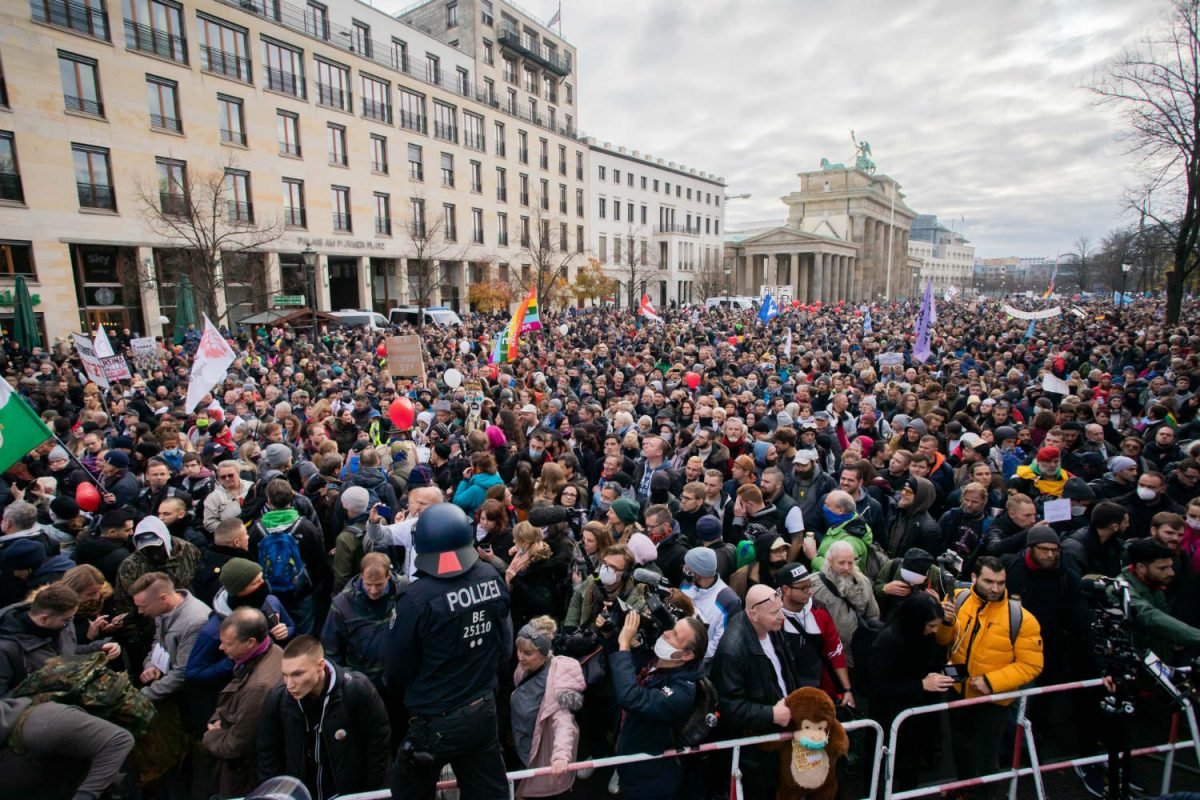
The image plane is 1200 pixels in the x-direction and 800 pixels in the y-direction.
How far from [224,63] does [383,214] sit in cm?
1127

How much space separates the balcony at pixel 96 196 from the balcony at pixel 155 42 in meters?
6.55

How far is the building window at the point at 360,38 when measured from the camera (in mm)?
37219

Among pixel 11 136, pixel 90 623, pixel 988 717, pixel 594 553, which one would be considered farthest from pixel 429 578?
pixel 11 136

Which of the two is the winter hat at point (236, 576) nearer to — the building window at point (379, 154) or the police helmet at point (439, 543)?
the police helmet at point (439, 543)

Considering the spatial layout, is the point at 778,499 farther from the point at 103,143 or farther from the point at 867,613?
the point at 103,143

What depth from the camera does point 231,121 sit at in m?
30.9

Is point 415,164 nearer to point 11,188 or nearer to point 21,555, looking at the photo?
point 11,188

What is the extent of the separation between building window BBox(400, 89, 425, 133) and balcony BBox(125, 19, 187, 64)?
1348cm

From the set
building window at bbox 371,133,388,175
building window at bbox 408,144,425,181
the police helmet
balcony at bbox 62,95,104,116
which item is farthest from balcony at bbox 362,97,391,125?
the police helmet

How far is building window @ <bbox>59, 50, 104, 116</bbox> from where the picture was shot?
981 inches

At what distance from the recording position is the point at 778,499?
5.73 meters

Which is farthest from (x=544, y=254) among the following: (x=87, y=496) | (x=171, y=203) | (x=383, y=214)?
(x=87, y=496)

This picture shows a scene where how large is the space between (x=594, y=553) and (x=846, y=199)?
95.2 meters

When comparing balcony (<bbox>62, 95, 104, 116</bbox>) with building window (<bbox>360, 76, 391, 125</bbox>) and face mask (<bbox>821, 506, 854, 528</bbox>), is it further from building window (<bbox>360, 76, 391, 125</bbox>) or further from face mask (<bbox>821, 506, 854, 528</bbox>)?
face mask (<bbox>821, 506, 854, 528</bbox>)
